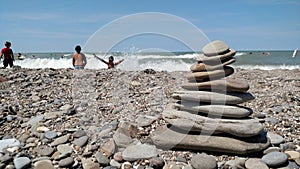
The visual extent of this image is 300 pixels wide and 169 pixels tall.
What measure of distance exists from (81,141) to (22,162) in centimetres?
94

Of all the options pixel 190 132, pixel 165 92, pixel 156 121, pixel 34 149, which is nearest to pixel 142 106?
pixel 156 121

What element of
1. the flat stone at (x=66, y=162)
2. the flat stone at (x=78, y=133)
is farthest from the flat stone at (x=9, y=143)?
the flat stone at (x=66, y=162)

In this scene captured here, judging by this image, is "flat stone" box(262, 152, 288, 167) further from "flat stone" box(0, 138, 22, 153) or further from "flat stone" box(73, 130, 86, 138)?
"flat stone" box(0, 138, 22, 153)

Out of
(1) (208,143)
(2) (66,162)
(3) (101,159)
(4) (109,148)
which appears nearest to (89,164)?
(3) (101,159)

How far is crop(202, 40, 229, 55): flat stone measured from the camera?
4.66 m

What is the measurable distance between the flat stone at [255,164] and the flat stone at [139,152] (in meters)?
1.32

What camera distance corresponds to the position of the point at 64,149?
476cm

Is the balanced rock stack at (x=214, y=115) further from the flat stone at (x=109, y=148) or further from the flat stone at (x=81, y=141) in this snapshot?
the flat stone at (x=81, y=141)

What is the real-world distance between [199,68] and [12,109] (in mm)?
4024

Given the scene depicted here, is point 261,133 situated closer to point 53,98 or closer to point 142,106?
point 142,106

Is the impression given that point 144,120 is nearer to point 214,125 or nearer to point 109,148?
point 109,148

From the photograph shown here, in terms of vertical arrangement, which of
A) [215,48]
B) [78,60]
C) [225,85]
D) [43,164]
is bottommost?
[43,164]

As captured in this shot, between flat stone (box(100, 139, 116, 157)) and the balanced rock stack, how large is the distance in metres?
0.63

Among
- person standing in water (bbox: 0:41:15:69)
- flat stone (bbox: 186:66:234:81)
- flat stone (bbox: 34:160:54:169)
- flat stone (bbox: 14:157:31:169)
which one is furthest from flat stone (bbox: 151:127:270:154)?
person standing in water (bbox: 0:41:15:69)
